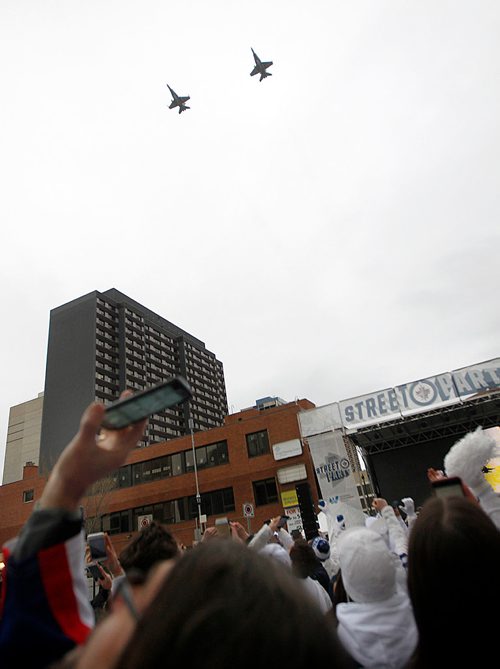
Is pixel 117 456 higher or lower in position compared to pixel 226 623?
higher

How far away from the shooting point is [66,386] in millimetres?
74438

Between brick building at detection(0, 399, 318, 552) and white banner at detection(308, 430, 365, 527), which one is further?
brick building at detection(0, 399, 318, 552)

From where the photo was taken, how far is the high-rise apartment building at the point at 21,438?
291 feet

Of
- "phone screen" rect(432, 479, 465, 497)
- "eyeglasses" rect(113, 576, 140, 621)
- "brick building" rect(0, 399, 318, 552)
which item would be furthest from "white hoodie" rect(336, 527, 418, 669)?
"brick building" rect(0, 399, 318, 552)

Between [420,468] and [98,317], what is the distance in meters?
72.3

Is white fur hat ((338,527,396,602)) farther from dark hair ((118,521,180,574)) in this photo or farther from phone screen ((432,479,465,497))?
dark hair ((118,521,180,574))

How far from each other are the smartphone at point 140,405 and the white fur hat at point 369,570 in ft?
5.38

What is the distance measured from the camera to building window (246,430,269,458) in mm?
29281

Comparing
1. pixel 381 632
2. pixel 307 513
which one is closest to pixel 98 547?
pixel 381 632

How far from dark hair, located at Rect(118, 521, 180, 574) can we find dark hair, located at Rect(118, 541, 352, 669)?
239 cm

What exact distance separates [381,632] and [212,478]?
29543 millimetres

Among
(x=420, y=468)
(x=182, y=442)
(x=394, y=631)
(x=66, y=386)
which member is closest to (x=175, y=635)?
(x=394, y=631)

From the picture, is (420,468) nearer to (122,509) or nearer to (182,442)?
(182,442)

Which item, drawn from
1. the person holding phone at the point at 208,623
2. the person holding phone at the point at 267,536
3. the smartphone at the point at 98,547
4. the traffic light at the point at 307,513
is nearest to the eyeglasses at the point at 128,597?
the person holding phone at the point at 208,623
